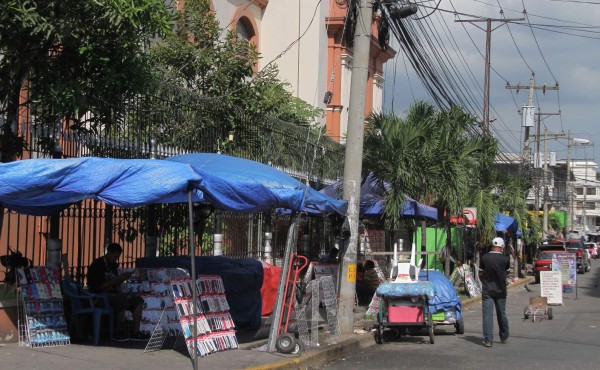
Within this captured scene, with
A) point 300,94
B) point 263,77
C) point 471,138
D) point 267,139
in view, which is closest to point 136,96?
point 267,139

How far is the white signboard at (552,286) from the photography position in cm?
2338

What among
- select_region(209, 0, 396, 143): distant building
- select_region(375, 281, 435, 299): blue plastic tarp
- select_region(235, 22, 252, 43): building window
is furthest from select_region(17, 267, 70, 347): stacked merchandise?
select_region(209, 0, 396, 143): distant building

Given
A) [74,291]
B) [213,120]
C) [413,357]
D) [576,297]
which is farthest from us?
[576,297]

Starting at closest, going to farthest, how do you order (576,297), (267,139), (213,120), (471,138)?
(213,120) < (267,139) < (471,138) < (576,297)

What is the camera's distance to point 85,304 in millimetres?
12234

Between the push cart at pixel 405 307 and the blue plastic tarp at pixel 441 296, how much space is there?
0.69m

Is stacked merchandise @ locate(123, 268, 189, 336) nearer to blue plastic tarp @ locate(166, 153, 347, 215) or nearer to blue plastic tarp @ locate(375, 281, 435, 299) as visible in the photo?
blue plastic tarp @ locate(166, 153, 347, 215)

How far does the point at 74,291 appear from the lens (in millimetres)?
12102

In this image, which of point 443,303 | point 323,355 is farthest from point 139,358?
point 443,303

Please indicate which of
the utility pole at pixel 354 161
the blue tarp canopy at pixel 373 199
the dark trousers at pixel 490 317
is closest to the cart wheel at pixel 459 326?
the dark trousers at pixel 490 317

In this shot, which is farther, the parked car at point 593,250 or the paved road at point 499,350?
the parked car at point 593,250

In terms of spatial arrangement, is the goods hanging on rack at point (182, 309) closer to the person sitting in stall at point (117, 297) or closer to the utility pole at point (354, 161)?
the person sitting in stall at point (117, 297)

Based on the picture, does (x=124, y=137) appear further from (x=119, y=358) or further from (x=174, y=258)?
(x=119, y=358)

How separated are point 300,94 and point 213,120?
19.9 meters
